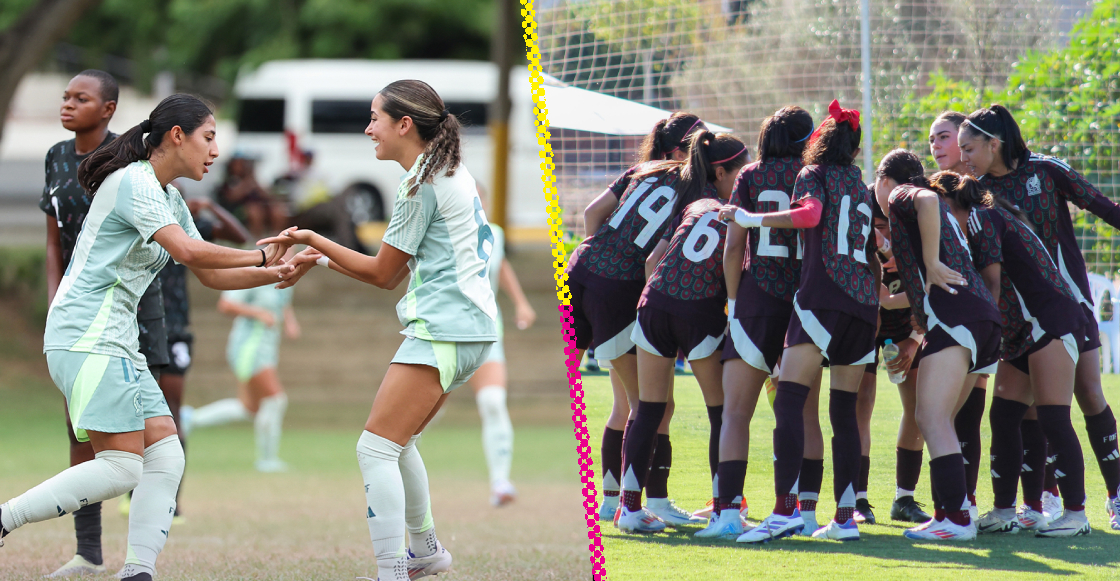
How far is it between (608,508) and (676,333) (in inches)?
28.4

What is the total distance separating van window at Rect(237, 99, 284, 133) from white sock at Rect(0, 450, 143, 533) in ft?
64.2

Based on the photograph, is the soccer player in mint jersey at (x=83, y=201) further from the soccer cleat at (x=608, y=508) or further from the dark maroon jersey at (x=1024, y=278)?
the dark maroon jersey at (x=1024, y=278)

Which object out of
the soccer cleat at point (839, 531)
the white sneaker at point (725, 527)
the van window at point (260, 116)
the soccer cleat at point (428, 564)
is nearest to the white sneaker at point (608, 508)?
the white sneaker at point (725, 527)

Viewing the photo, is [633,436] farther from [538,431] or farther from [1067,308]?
[538,431]

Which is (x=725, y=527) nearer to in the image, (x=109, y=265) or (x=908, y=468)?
(x=908, y=468)

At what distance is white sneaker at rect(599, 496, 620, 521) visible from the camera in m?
4.04

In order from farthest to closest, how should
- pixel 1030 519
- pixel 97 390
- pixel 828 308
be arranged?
pixel 1030 519, pixel 828 308, pixel 97 390

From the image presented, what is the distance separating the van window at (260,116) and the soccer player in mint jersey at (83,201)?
18306mm

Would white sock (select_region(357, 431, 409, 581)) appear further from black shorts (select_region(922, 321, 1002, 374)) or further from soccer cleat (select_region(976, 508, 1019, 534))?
soccer cleat (select_region(976, 508, 1019, 534))

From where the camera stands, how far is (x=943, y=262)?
13.5 ft

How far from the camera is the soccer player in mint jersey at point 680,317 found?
160 inches

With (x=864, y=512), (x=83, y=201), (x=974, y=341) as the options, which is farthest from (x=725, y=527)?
(x=83, y=201)

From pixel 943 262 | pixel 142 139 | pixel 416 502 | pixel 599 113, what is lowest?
pixel 416 502

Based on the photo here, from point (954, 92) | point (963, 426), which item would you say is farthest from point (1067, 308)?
point (954, 92)
